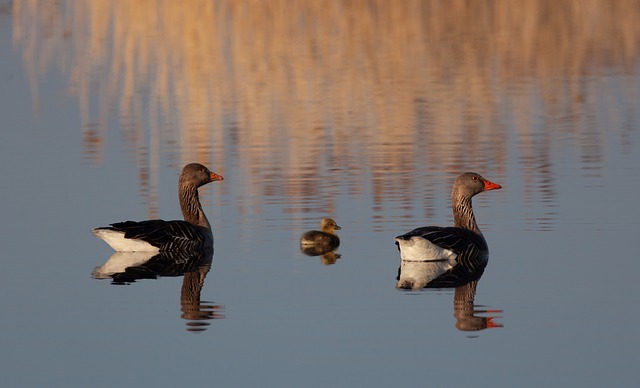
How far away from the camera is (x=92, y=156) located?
806 inches

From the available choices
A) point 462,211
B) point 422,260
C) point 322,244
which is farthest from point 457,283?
point 462,211

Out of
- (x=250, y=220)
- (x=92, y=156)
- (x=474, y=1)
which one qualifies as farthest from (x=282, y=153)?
(x=474, y=1)

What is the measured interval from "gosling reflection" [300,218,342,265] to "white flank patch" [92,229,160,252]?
5.82 ft

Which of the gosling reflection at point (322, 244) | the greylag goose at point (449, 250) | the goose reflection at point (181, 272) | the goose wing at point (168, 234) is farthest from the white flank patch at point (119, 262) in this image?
the greylag goose at point (449, 250)

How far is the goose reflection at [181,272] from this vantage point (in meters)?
11.8

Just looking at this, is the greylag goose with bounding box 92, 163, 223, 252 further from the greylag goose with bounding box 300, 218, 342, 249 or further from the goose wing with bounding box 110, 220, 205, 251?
the greylag goose with bounding box 300, 218, 342, 249

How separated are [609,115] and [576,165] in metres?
4.57

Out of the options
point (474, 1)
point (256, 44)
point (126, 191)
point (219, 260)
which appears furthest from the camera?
point (474, 1)

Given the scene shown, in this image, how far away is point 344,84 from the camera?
26500 millimetres

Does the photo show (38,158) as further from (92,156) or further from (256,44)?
(256,44)

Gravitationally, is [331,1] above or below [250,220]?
above

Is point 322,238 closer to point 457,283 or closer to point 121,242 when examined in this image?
point 457,283

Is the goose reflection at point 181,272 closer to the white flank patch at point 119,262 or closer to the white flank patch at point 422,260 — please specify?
the white flank patch at point 119,262

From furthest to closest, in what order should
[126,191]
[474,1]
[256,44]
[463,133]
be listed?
[474,1], [256,44], [463,133], [126,191]
